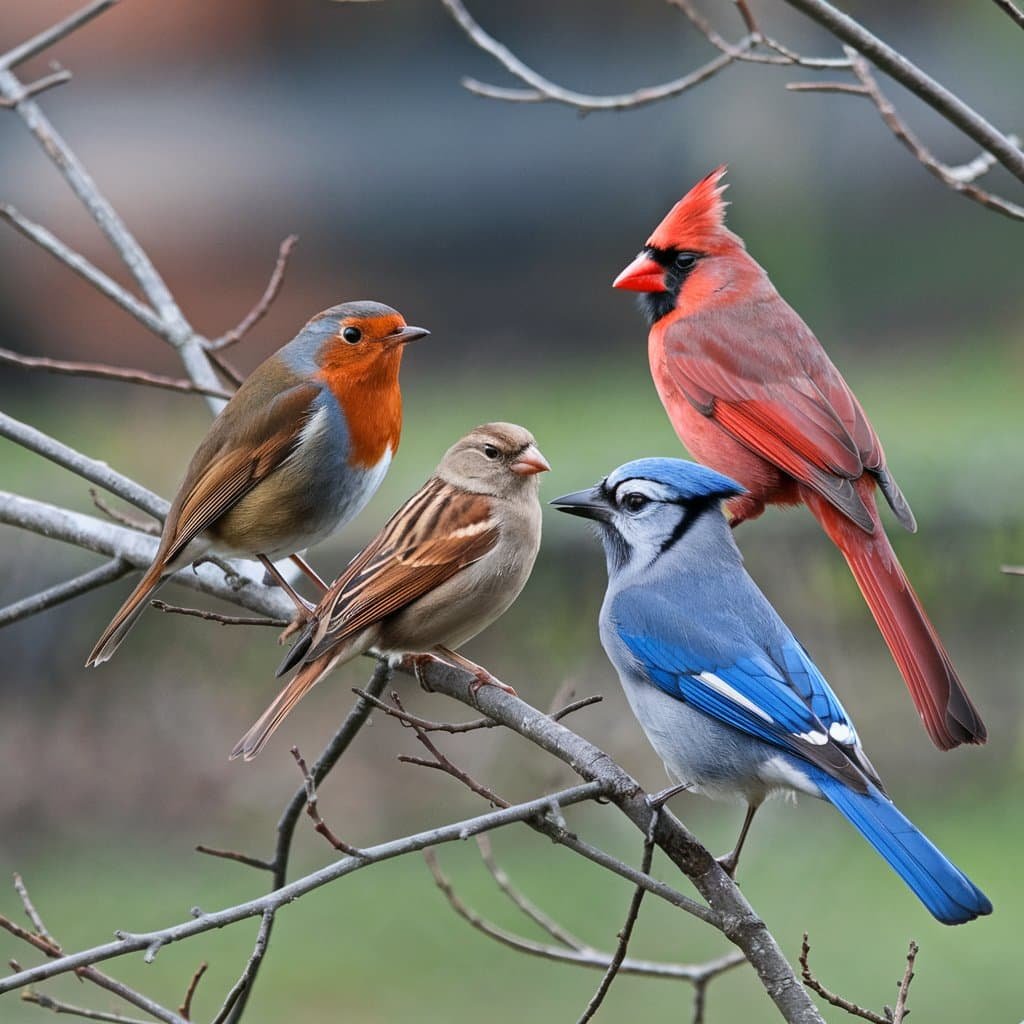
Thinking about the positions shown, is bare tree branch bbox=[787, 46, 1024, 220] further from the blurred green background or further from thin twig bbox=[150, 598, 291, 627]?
the blurred green background

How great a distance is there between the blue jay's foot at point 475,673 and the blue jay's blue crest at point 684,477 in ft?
1.60

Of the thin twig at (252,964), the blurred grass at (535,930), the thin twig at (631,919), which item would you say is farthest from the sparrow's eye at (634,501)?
the blurred grass at (535,930)

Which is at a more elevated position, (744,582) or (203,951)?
(744,582)

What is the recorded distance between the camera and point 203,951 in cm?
710

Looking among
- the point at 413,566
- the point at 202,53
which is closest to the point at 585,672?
the point at 413,566

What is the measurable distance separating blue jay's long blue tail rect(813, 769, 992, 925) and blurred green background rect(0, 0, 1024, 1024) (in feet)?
6.93

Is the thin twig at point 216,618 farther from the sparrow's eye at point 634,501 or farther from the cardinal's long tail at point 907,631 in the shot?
the cardinal's long tail at point 907,631

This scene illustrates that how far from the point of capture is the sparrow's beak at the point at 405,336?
3314 millimetres

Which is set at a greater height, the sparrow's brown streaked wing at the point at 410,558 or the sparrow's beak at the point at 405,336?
the sparrow's beak at the point at 405,336

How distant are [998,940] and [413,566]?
442cm

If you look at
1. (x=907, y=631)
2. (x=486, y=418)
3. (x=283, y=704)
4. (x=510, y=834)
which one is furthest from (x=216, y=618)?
(x=486, y=418)

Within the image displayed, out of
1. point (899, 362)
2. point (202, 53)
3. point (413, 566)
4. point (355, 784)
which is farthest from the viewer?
point (202, 53)

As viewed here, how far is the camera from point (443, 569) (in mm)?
3701

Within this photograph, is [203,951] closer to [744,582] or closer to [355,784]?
[355,784]
